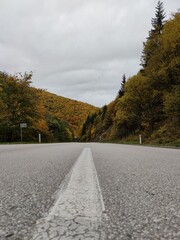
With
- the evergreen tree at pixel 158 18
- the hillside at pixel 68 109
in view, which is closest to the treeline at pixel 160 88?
the evergreen tree at pixel 158 18

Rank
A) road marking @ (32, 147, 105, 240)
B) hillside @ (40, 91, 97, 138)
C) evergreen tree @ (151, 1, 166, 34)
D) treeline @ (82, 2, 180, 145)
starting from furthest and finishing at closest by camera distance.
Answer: hillside @ (40, 91, 97, 138) < evergreen tree @ (151, 1, 166, 34) < treeline @ (82, 2, 180, 145) < road marking @ (32, 147, 105, 240)

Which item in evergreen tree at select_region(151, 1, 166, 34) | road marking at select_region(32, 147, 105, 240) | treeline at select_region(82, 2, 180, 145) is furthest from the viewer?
evergreen tree at select_region(151, 1, 166, 34)

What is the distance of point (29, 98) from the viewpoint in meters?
42.6

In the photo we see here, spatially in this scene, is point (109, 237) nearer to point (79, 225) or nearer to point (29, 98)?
point (79, 225)

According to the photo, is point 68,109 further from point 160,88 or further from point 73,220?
point 73,220

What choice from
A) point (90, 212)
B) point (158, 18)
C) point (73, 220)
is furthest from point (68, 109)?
point (73, 220)

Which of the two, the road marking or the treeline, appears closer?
the road marking

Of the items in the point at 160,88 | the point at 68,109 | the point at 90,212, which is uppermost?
the point at 68,109

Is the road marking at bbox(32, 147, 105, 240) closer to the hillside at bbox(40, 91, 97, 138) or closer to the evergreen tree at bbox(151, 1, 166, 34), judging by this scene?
the evergreen tree at bbox(151, 1, 166, 34)

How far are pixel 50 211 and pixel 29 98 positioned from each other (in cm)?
4205

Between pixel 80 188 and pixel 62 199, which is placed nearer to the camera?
pixel 62 199

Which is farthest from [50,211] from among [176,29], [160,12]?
[160,12]

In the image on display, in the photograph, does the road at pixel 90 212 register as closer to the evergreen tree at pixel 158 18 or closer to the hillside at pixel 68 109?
the evergreen tree at pixel 158 18

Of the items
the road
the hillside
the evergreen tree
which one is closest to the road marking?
the road
